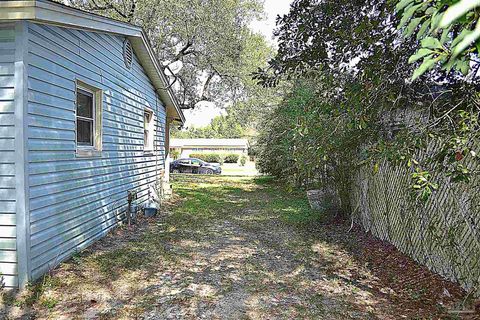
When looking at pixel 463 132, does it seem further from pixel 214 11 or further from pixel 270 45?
pixel 270 45

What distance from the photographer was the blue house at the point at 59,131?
12.9ft

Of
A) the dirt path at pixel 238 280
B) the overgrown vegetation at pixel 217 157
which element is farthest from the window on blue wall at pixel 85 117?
the overgrown vegetation at pixel 217 157

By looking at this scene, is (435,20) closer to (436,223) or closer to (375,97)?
(375,97)

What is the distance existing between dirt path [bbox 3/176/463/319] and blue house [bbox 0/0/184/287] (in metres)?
0.46

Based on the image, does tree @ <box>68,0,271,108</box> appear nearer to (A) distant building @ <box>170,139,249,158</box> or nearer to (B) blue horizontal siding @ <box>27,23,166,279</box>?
(B) blue horizontal siding @ <box>27,23,166,279</box>

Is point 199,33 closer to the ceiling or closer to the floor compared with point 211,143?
closer to the ceiling

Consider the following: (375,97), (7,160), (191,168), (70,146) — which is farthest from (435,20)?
(191,168)

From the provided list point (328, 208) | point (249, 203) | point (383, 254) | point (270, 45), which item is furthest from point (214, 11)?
point (383, 254)

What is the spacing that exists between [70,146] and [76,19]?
5.75 ft

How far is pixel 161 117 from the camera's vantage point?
1115 cm

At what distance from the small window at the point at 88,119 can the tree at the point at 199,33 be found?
7863 millimetres

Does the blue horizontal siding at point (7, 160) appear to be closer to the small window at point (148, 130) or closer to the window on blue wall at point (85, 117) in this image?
the window on blue wall at point (85, 117)

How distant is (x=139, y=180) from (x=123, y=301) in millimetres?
5171

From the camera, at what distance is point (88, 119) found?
586 cm
